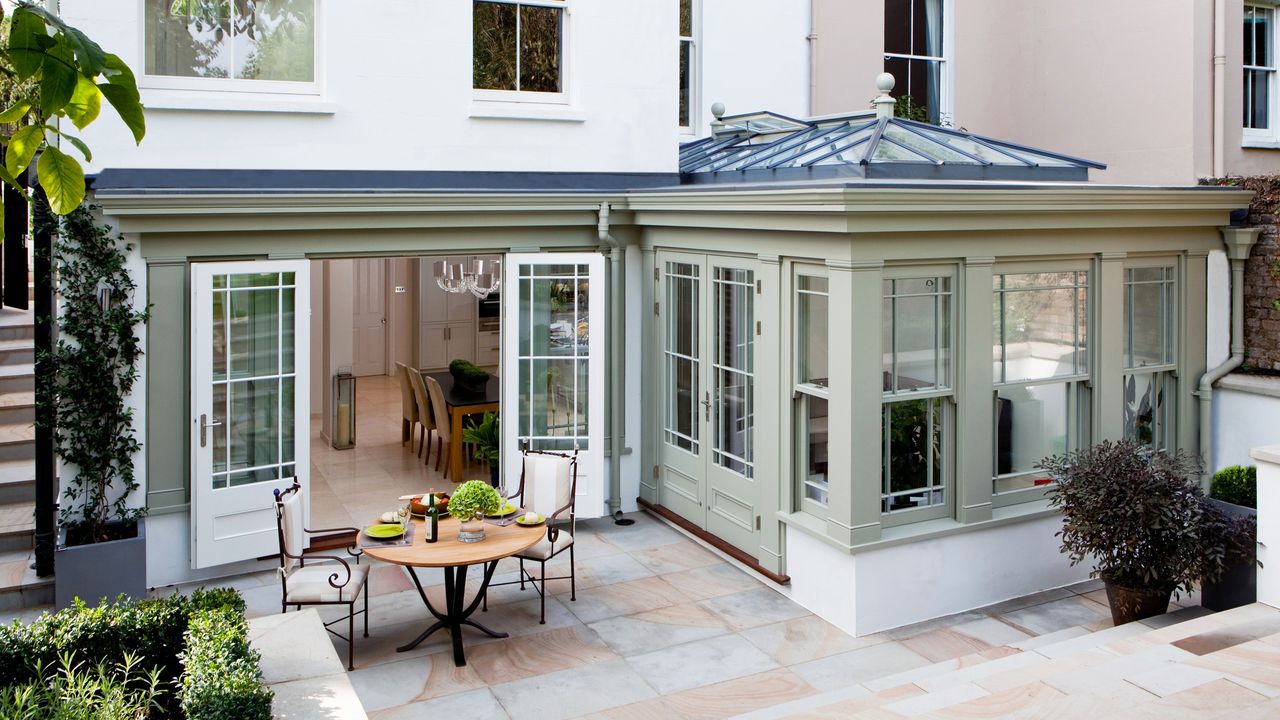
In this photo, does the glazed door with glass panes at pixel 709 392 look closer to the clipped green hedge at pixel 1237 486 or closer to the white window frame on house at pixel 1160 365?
the white window frame on house at pixel 1160 365

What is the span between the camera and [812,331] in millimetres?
7562

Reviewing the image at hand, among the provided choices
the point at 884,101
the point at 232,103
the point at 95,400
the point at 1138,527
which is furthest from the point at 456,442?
the point at 1138,527

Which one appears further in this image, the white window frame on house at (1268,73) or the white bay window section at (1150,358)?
the white window frame on house at (1268,73)

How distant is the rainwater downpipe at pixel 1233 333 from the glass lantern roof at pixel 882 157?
1.23 meters

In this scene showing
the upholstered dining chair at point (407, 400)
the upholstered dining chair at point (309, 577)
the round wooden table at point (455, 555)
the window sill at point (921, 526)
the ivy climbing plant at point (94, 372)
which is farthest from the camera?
the upholstered dining chair at point (407, 400)

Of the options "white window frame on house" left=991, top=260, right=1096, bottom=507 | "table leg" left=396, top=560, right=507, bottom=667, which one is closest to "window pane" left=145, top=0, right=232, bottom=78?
"table leg" left=396, top=560, right=507, bottom=667

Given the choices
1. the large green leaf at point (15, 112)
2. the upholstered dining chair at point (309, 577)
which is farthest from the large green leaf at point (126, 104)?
the upholstered dining chair at point (309, 577)

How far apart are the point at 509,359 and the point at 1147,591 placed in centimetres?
521

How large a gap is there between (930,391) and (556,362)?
3382 millimetres

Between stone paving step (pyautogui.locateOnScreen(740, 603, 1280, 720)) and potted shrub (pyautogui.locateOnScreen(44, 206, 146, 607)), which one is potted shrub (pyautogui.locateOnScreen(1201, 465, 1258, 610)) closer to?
stone paving step (pyautogui.locateOnScreen(740, 603, 1280, 720))

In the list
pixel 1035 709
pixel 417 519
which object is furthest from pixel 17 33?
pixel 417 519

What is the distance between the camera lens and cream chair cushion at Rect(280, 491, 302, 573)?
6656 millimetres

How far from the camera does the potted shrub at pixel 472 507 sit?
6.74m

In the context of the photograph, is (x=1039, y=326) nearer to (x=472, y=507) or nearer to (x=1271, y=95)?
(x=472, y=507)
